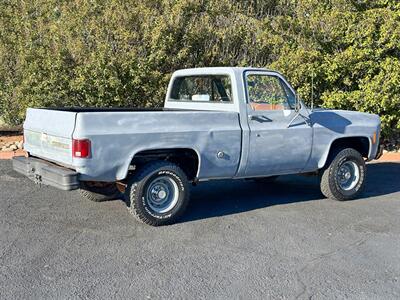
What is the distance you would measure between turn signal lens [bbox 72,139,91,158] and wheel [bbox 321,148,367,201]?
359 cm

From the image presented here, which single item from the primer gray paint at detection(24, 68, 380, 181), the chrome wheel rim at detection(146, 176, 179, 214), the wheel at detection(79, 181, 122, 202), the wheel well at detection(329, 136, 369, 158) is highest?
the primer gray paint at detection(24, 68, 380, 181)

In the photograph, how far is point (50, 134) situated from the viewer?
18.9ft

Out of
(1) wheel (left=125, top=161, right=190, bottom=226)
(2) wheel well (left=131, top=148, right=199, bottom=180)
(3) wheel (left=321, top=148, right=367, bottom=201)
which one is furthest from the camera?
(3) wheel (left=321, top=148, right=367, bottom=201)

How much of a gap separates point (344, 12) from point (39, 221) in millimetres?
8630

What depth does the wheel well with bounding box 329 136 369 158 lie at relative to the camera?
296 inches

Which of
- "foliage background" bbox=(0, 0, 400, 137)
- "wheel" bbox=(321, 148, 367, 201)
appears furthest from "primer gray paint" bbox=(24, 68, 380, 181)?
"foliage background" bbox=(0, 0, 400, 137)

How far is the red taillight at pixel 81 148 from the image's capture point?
17.2ft

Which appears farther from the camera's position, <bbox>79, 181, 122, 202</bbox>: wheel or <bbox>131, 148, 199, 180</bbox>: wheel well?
<bbox>79, 181, 122, 202</bbox>: wheel

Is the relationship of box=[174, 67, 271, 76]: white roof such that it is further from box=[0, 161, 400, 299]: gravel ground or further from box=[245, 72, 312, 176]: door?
box=[0, 161, 400, 299]: gravel ground

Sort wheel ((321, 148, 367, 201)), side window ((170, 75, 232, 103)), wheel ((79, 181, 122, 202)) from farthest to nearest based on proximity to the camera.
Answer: wheel ((321, 148, 367, 201)) → side window ((170, 75, 232, 103)) → wheel ((79, 181, 122, 202))

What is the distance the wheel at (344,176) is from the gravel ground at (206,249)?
0.67 ft

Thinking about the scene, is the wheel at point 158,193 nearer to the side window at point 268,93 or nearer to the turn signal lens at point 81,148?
the turn signal lens at point 81,148

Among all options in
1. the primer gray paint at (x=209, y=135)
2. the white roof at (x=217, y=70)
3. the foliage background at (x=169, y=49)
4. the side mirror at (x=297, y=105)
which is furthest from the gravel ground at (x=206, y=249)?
the foliage background at (x=169, y=49)

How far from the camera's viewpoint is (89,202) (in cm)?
695
